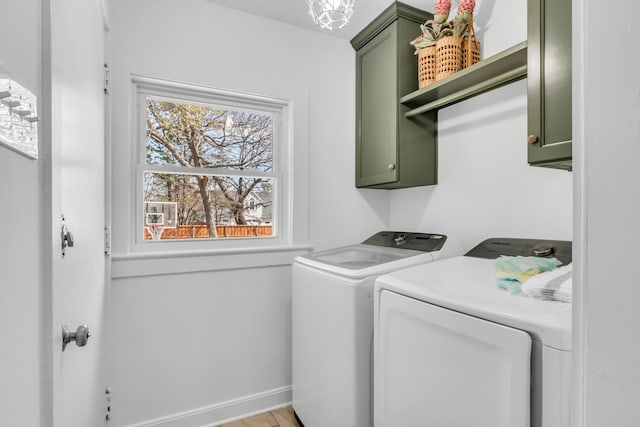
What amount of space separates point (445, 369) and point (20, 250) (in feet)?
3.49

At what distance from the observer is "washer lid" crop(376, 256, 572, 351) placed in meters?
0.74

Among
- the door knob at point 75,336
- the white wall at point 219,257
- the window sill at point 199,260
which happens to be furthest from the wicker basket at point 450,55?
the door knob at point 75,336

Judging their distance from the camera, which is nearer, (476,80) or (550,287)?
(550,287)

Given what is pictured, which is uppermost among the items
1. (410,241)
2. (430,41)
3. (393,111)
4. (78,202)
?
(430,41)

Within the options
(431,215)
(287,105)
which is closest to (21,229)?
(287,105)

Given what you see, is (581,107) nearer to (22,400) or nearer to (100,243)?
(22,400)

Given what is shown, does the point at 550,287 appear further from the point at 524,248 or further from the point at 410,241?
the point at 410,241

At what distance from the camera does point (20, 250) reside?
0.55 meters

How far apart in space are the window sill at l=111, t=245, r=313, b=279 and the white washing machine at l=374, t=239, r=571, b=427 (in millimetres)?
944

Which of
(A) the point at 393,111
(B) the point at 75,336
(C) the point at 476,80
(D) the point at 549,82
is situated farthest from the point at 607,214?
(A) the point at 393,111

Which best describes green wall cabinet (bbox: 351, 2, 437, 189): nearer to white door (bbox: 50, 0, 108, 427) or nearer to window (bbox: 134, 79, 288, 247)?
window (bbox: 134, 79, 288, 247)

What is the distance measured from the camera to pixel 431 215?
2123 millimetres

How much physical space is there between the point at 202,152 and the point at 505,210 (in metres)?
1.82

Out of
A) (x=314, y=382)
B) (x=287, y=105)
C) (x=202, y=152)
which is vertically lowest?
(x=314, y=382)
